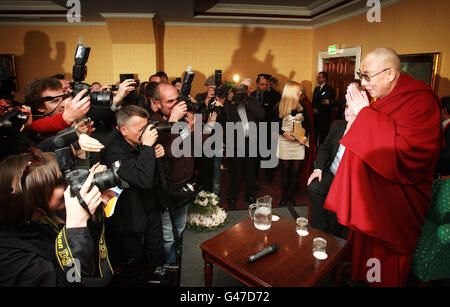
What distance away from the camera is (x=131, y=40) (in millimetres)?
5492

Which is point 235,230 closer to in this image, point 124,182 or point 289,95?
point 124,182

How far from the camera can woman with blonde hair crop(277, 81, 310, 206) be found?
3.29m

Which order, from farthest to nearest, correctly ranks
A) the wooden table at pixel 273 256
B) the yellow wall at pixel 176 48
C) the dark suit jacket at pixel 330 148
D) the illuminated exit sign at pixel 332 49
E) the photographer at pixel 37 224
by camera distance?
1. the illuminated exit sign at pixel 332 49
2. the yellow wall at pixel 176 48
3. the dark suit jacket at pixel 330 148
4. the wooden table at pixel 273 256
5. the photographer at pixel 37 224

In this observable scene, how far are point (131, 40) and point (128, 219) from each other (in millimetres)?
4743

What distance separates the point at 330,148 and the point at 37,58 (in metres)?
6.53

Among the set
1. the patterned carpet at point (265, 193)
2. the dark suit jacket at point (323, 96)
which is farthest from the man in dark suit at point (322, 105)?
the patterned carpet at point (265, 193)

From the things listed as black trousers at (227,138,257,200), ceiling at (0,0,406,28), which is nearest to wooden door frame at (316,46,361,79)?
ceiling at (0,0,406,28)

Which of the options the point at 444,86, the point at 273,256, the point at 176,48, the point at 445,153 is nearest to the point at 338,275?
the point at 273,256

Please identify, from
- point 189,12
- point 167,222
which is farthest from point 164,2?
point 167,222

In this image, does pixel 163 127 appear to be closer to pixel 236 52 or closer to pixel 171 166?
pixel 171 166

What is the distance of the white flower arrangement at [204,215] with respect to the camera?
2869 millimetres

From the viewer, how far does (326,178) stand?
262cm

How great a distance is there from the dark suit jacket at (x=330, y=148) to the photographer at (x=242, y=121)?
0.86m

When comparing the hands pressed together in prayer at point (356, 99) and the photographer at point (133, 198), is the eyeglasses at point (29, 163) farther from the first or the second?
the hands pressed together in prayer at point (356, 99)
